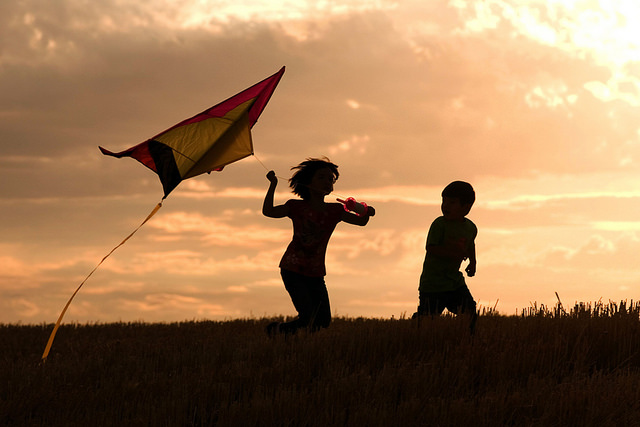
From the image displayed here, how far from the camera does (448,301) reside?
930cm

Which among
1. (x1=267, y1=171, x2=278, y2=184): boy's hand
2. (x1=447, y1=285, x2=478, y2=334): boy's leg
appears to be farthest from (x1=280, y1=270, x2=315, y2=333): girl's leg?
(x1=447, y1=285, x2=478, y2=334): boy's leg

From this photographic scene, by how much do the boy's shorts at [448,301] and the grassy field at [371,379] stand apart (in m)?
0.28

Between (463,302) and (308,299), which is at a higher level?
(463,302)

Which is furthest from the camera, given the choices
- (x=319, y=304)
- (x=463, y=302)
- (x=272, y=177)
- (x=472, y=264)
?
(x=463, y=302)

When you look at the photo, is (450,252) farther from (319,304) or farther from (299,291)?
(299,291)

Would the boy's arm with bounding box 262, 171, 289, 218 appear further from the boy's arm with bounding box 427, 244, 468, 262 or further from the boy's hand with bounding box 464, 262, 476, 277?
the boy's hand with bounding box 464, 262, 476, 277

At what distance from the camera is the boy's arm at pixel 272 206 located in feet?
28.0

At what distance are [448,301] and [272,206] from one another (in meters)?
2.36

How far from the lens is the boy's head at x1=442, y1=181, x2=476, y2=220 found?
9.08 m

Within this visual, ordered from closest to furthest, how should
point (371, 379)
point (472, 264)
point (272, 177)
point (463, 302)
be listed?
1. point (371, 379)
2. point (272, 177)
3. point (472, 264)
4. point (463, 302)

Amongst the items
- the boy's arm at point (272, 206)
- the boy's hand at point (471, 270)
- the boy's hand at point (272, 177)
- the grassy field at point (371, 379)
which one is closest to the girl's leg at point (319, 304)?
the grassy field at point (371, 379)

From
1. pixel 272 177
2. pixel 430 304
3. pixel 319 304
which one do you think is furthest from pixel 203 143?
pixel 430 304

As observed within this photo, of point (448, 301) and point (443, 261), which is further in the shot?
point (448, 301)

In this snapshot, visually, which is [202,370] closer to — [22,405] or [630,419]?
[22,405]
